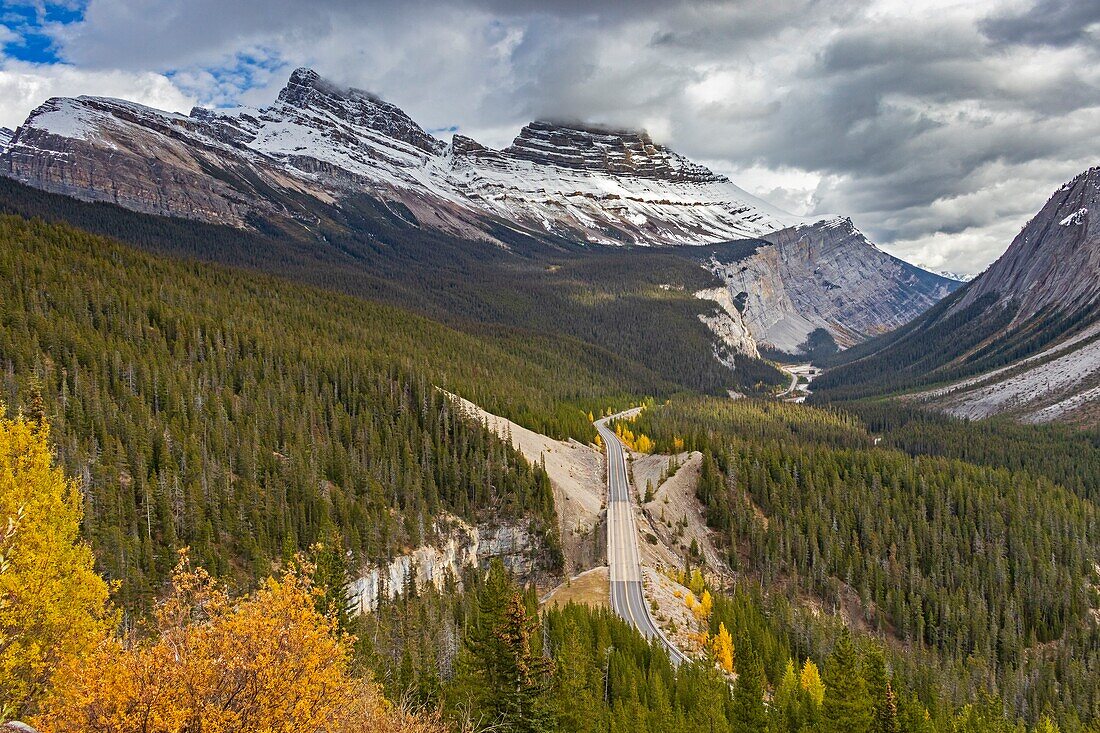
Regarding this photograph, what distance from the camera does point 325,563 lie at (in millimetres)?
54281

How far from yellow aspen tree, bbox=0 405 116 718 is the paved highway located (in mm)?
58948

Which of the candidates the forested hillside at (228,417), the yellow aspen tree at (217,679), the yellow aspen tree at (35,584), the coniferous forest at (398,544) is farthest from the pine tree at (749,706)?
the forested hillside at (228,417)

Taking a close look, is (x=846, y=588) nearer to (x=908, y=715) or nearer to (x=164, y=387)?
(x=908, y=715)

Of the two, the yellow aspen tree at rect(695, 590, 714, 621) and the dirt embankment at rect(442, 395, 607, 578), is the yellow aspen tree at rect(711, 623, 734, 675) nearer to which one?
the yellow aspen tree at rect(695, 590, 714, 621)

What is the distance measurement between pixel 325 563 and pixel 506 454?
208 feet

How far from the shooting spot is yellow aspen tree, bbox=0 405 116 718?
68.3 feet

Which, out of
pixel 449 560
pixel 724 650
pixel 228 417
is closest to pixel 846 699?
pixel 724 650

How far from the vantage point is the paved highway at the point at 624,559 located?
78938 mm

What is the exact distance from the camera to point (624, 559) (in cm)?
9694

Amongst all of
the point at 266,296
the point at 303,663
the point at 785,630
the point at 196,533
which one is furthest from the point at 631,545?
the point at 266,296

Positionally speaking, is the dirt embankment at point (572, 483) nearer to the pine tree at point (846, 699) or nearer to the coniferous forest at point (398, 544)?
the coniferous forest at point (398, 544)

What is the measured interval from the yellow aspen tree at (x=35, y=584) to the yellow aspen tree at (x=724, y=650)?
66.2 m

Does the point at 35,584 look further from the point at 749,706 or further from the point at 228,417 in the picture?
the point at 228,417

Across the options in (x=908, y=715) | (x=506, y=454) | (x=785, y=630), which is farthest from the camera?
(x=506, y=454)
